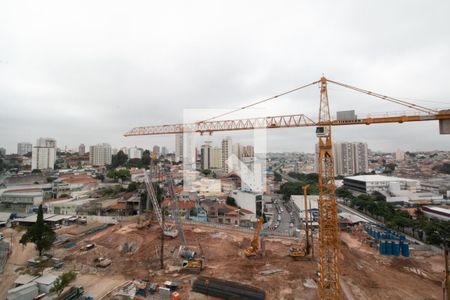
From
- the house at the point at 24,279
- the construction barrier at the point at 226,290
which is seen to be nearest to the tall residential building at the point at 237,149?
the construction barrier at the point at 226,290

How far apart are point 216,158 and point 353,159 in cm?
3024

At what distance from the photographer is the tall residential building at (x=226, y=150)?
4400cm

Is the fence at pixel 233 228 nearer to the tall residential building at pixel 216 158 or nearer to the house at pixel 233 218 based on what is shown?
the house at pixel 233 218

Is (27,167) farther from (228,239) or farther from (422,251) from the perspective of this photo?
(422,251)

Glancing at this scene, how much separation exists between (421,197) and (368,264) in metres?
23.2

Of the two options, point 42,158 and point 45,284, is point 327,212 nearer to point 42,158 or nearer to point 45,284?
point 45,284

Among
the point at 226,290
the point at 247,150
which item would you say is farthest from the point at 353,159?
the point at 226,290

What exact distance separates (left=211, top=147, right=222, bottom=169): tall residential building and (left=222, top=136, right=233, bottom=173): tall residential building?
3.96 feet

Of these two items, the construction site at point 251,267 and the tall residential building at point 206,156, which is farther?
the tall residential building at point 206,156

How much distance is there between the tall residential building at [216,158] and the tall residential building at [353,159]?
1075 inches

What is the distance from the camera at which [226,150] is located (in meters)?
45.8

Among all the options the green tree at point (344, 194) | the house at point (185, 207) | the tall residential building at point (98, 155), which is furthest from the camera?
the tall residential building at point (98, 155)

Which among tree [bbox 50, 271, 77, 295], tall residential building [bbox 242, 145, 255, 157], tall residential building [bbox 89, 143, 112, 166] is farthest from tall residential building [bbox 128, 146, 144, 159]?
tree [bbox 50, 271, 77, 295]

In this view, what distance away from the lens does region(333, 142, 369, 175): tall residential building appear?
52.0 m
